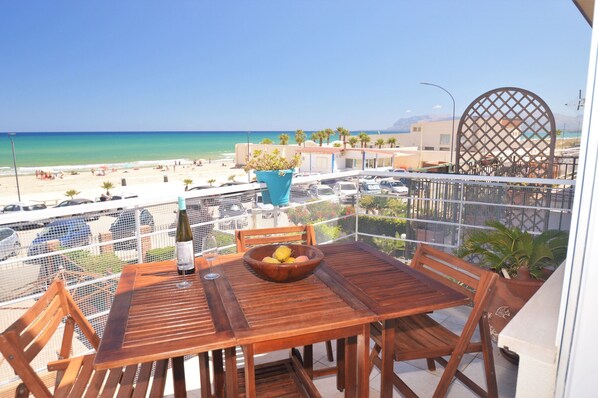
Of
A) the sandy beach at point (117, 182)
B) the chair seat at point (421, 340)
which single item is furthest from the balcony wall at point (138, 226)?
the sandy beach at point (117, 182)

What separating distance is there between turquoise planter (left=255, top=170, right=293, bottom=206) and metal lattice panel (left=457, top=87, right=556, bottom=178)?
10.0 feet

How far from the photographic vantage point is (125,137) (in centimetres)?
5638

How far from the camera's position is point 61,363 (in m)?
1.59

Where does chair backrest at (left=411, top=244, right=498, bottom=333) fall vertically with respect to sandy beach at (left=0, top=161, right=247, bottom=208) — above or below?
above

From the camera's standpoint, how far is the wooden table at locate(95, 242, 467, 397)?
112 cm

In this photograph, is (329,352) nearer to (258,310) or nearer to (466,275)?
(466,275)

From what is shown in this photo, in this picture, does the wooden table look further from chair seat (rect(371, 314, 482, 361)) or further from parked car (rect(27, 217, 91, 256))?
parked car (rect(27, 217, 91, 256))

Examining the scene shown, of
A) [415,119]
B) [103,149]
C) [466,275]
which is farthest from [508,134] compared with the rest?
[415,119]

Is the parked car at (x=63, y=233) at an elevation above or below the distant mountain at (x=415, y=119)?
below

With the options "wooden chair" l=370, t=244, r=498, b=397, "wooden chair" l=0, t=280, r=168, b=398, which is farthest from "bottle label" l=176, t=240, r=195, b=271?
"wooden chair" l=370, t=244, r=498, b=397

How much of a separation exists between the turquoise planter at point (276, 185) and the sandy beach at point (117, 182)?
A: 21401 millimetres

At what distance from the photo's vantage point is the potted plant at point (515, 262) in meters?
2.31

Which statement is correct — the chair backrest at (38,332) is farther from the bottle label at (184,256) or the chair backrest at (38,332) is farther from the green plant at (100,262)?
the green plant at (100,262)

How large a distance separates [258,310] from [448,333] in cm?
108
